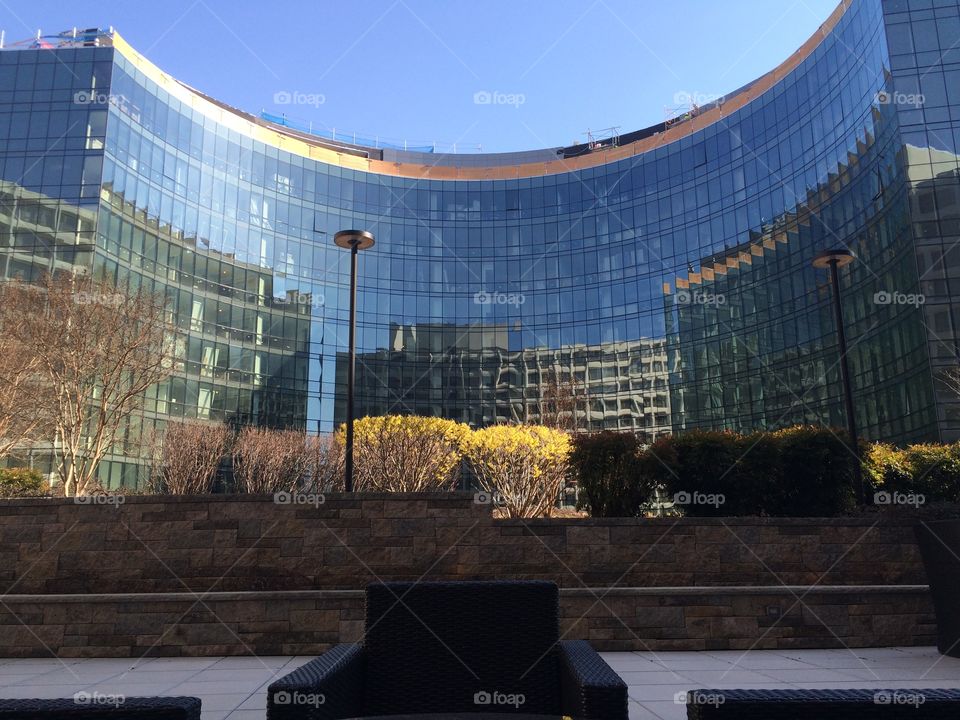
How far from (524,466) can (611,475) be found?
8.57 metres

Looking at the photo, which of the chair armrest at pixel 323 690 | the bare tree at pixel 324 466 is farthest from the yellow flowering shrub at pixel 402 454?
the chair armrest at pixel 323 690

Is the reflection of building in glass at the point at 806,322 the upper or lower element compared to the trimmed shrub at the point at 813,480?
upper

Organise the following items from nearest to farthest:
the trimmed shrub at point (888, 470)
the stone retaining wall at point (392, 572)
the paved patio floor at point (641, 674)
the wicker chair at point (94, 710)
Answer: the wicker chair at point (94, 710) → the paved patio floor at point (641, 674) → the stone retaining wall at point (392, 572) → the trimmed shrub at point (888, 470)

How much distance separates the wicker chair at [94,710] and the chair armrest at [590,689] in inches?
56.4

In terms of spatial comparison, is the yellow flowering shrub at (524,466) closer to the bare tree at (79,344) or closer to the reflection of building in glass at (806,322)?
the bare tree at (79,344)

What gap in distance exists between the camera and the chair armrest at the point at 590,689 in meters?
2.68

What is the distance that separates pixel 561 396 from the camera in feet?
150

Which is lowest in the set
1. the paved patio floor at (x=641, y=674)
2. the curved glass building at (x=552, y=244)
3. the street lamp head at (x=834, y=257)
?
the paved patio floor at (x=641, y=674)

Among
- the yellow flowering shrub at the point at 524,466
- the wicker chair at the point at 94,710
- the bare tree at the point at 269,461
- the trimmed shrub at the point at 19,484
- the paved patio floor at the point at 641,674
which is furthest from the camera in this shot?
the bare tree at the point at 269,461

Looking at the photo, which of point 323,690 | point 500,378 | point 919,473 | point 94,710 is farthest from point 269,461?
point 500,378

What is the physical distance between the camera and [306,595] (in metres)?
7.89

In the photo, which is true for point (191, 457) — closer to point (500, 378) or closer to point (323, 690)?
point (323, 690)

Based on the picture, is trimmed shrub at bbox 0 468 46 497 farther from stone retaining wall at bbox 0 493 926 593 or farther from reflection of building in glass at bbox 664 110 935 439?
reflection of building in glass at bbox 664 110 935 439

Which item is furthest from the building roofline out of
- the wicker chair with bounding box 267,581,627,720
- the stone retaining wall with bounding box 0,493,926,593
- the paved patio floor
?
the wicker chair with bounding box 267,581,627,720
